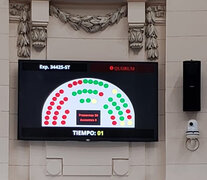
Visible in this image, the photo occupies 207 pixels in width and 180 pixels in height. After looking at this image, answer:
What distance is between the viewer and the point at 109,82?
4.88m

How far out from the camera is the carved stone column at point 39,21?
15.9 ft

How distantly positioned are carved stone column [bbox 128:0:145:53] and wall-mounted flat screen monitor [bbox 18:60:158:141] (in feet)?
0.61

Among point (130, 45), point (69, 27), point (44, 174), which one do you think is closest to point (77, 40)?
point (69, 27)

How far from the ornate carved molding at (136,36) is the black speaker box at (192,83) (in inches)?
16.9

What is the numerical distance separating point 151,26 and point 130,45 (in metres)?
0.25

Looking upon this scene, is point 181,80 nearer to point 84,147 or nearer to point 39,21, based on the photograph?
point 84,147

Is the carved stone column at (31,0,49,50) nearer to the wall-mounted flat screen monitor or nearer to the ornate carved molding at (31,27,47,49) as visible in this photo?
the ornate carved molding at (31,27,47,49)

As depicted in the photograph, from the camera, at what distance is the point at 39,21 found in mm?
4848

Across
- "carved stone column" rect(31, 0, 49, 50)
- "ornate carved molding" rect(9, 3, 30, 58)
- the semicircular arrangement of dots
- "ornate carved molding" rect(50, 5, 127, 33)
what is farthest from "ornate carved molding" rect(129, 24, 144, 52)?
"ornate carved molding" rect(9, 3, 30, 58)

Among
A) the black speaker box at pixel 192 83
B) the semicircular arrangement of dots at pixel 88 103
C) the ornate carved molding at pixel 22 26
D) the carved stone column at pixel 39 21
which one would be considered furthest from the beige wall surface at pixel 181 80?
the ornate carved molding at pixel 22 26

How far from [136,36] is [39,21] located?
83 centimetres

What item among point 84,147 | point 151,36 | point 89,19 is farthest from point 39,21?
point 84,147

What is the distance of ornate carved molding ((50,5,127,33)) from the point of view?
16.1 ft

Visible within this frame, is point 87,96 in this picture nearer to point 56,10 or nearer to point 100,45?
point 100,45
